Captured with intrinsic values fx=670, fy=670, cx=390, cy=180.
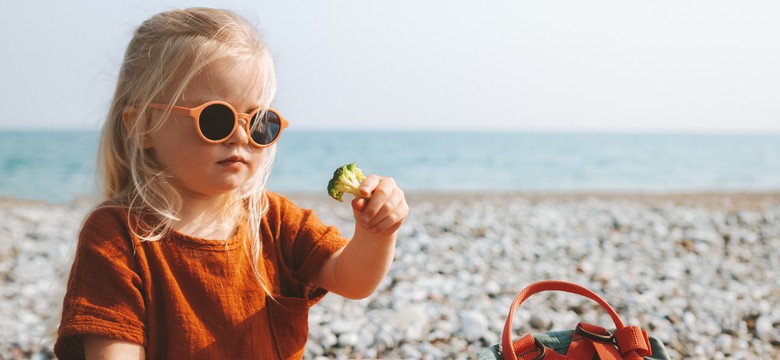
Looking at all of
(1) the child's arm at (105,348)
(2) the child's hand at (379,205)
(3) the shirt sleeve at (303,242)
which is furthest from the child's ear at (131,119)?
(2) the child's hand at (379,205)

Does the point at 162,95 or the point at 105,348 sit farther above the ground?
the point at 162,95

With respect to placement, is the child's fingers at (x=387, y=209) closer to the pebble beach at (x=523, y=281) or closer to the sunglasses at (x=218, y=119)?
the sunglasses at (x=218, y=119)

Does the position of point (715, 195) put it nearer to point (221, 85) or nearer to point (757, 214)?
point (757, 214)

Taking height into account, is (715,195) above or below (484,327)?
above

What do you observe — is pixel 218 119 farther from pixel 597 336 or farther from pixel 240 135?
pixel 597 336

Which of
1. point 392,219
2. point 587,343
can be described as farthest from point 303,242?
point 587,343

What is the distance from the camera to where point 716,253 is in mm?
6184

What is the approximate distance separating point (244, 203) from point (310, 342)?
1.65 m

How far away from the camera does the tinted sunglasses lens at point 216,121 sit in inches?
71.8

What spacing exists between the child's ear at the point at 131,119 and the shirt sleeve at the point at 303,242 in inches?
17.2

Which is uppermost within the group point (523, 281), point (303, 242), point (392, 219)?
point (392, 219)

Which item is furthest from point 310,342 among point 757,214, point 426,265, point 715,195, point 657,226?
point 715,195

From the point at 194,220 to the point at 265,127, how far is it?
14.5 inches

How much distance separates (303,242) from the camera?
2205 mm
